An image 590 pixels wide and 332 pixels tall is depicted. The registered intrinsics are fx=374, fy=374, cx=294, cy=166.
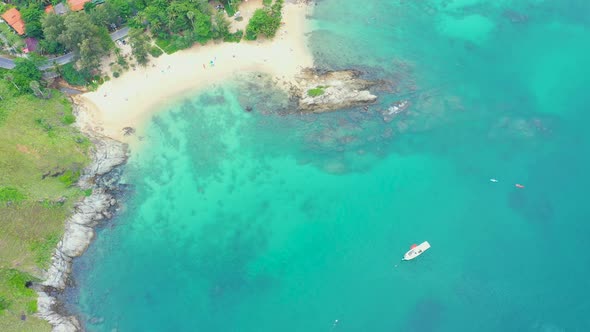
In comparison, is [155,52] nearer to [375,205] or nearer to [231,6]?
[231,6]

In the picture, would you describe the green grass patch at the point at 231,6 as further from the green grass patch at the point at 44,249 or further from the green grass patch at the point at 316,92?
the green grass patch at the point at 44,249

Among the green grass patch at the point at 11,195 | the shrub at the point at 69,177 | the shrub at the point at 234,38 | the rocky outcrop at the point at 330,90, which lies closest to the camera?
the green grass patch at the point at 11,195

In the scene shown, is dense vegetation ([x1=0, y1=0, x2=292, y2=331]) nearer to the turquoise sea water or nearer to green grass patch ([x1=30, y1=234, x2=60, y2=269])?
green grass patch ([x1=30, y1=234, x2=60, y2=269])

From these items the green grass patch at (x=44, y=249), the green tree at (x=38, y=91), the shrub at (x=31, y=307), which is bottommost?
the shrub at (x=31, y=307)

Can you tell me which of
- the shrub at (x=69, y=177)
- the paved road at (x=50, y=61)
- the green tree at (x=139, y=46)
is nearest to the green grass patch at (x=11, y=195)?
the shrub at (x=69, y=177)

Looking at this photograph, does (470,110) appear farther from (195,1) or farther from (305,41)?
(195,1)

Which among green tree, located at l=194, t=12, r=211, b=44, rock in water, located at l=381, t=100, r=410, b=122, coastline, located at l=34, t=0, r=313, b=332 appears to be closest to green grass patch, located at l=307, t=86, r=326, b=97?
coastline, located at l=34, t=0, r=313, b=332

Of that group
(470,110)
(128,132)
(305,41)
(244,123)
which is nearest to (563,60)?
(470,110)
